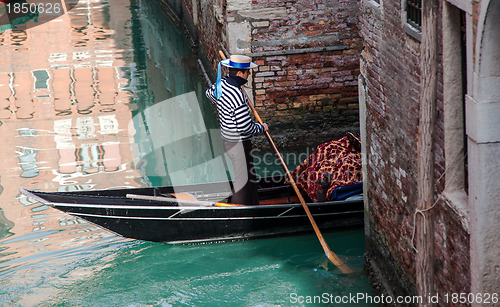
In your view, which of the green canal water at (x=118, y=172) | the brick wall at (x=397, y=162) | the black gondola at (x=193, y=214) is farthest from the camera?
the black gondola at (x=193, y=214)

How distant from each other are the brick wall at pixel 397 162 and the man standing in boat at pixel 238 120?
3.86ft

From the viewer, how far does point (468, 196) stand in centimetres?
307

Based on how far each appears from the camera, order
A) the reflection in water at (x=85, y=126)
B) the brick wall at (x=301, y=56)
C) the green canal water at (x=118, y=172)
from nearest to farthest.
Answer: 1. the green canal water at (x=118, y=172)
2. the reflection in water at (x=85, y=126)
3. the brick wall at (x=301, y=56)

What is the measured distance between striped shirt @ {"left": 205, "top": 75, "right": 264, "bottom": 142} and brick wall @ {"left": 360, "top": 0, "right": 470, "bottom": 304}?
1.18 m

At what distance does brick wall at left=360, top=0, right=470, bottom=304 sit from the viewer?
326cm

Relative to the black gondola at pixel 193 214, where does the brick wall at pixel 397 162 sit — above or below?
above

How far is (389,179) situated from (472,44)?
4.76 ft

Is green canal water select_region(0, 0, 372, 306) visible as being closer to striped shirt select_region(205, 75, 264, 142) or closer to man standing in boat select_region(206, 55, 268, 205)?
man standing in boat select_region(206, 55, 268, 205)

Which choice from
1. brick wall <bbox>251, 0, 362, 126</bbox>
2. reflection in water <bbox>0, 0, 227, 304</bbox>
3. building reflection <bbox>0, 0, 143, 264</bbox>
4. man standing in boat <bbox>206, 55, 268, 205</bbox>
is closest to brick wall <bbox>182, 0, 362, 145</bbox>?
brick wall <bbox>251, 0, 362, 126</bbox>

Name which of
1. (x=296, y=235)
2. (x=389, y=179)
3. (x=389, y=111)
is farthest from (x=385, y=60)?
(x=296, y=235)

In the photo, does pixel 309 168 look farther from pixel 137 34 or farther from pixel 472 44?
pixel 137 34

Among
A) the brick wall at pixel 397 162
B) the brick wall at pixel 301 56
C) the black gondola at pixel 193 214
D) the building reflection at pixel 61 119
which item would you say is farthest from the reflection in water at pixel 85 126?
the brick wall at pixel 397 162

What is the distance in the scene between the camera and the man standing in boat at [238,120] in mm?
5289

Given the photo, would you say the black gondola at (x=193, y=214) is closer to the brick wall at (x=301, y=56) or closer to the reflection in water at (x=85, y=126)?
the reflection in water at (x=85, y=126)
